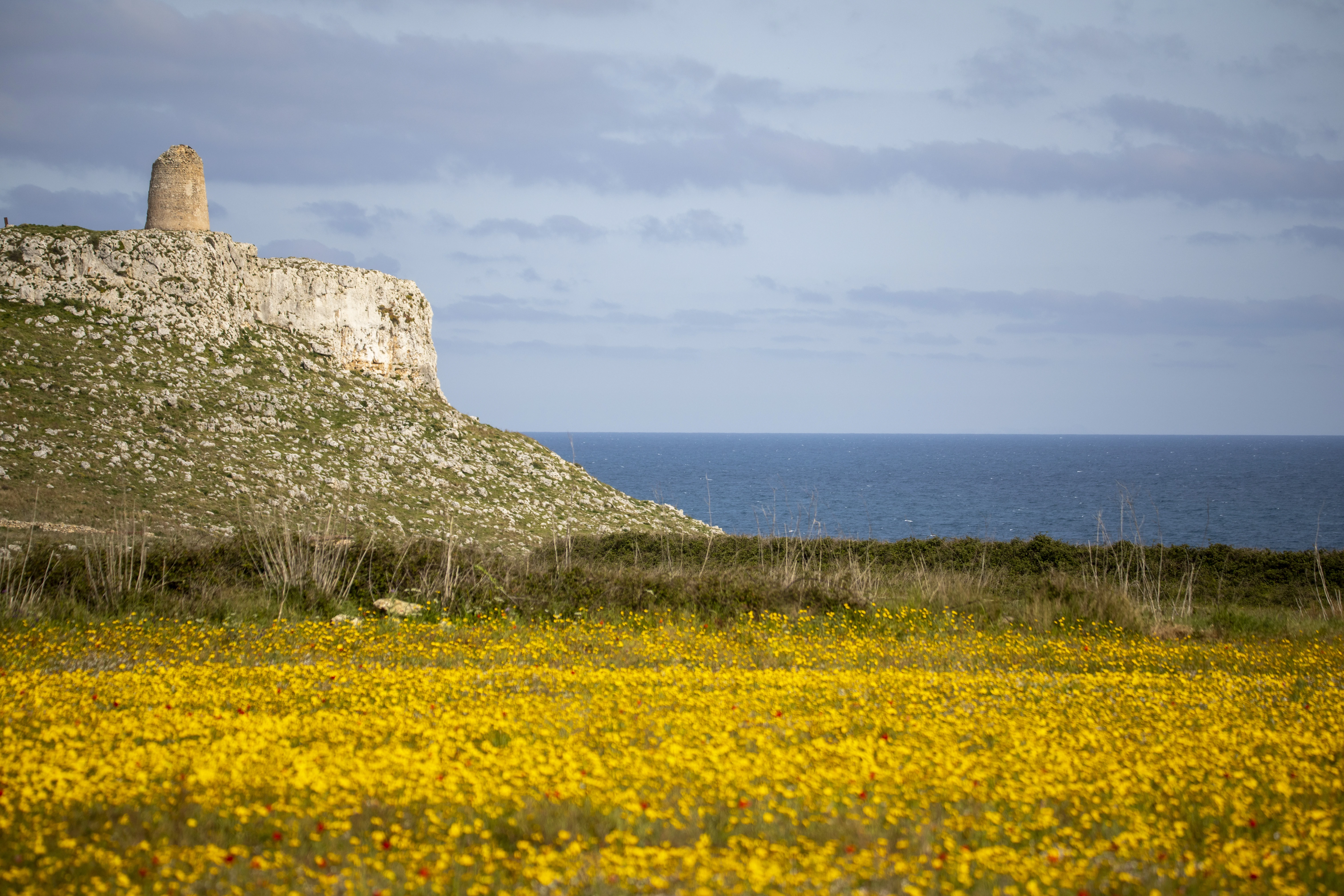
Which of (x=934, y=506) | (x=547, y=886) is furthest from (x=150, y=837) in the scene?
(x=934, y=506)

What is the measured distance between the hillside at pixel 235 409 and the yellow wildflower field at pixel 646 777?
60.4ft

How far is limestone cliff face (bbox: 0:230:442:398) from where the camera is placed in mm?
34969

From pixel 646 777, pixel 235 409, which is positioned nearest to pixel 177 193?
pixel 235 409

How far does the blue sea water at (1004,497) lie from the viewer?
51188mm

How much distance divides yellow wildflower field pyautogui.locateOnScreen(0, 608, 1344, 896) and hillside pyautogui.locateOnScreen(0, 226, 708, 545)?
18417 millimetres

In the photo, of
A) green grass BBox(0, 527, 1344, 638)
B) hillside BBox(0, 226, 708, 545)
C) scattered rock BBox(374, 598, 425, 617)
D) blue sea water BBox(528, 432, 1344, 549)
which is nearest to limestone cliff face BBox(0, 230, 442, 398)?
hillside BBox(0, 226, 708, 545)

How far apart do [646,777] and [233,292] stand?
134 feet

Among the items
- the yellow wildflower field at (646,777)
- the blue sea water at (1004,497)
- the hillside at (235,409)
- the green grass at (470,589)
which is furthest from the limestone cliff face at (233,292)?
the yellow wildflower field at (646,777)

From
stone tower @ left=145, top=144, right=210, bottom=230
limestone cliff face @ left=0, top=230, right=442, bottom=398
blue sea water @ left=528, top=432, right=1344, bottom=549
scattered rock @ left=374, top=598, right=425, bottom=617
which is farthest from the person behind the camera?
blue sea water @ left=528, top=432, right=1344, bottom=549

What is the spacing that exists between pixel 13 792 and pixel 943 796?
6168 millimetres

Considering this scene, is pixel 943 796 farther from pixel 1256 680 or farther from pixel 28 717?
pixel 28 717

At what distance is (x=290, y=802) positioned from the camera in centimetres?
522

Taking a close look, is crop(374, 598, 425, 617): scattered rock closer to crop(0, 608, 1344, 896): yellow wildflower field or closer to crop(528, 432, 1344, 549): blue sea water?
crop(0, 608, 1344, 896): yellow wildflower field

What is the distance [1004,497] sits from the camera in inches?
3317
